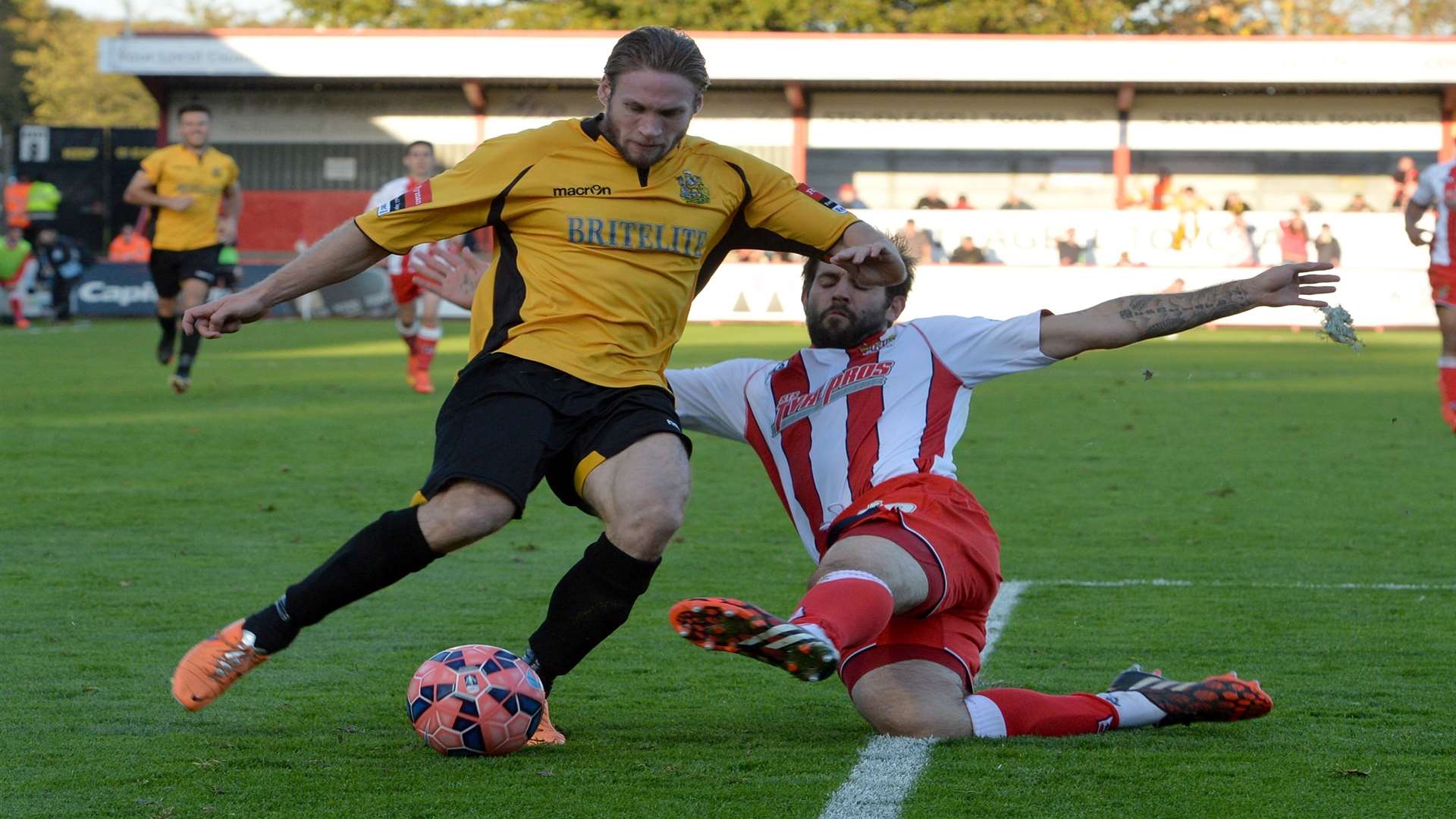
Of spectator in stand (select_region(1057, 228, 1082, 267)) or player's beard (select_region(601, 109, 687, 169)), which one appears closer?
player's beard (select_region(601, 109, 687, 169))

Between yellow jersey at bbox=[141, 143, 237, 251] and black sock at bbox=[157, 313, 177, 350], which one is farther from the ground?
yellow jersey at bbox=[141, 143, 237, 251]

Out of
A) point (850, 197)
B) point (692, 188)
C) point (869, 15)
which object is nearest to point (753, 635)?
point (692, 188)

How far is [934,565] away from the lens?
437 cm

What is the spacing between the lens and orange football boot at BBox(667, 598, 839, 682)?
11.5 feet

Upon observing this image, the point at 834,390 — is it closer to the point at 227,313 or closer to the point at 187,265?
the point at 227,313

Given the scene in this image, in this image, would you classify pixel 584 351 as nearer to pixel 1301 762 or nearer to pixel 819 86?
pixel 1301 762

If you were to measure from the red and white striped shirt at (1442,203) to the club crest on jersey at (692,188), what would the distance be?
7929mm

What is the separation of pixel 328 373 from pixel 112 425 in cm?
513

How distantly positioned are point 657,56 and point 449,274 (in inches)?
42.2

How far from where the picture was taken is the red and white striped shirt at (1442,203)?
11164 mm

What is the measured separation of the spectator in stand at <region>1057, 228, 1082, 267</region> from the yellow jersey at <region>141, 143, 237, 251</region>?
55.6 ft

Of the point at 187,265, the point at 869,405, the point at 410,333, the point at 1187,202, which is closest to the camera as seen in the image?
the point at 869,405

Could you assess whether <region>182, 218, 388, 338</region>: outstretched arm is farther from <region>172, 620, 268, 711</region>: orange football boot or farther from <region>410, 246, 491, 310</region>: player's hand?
<region>172, 620, 268, 711</region>: orange football boot

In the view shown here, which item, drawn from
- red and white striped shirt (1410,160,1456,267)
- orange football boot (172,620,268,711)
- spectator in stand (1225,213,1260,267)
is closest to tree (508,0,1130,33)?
spectator in stand (1225,213,1260,267)
